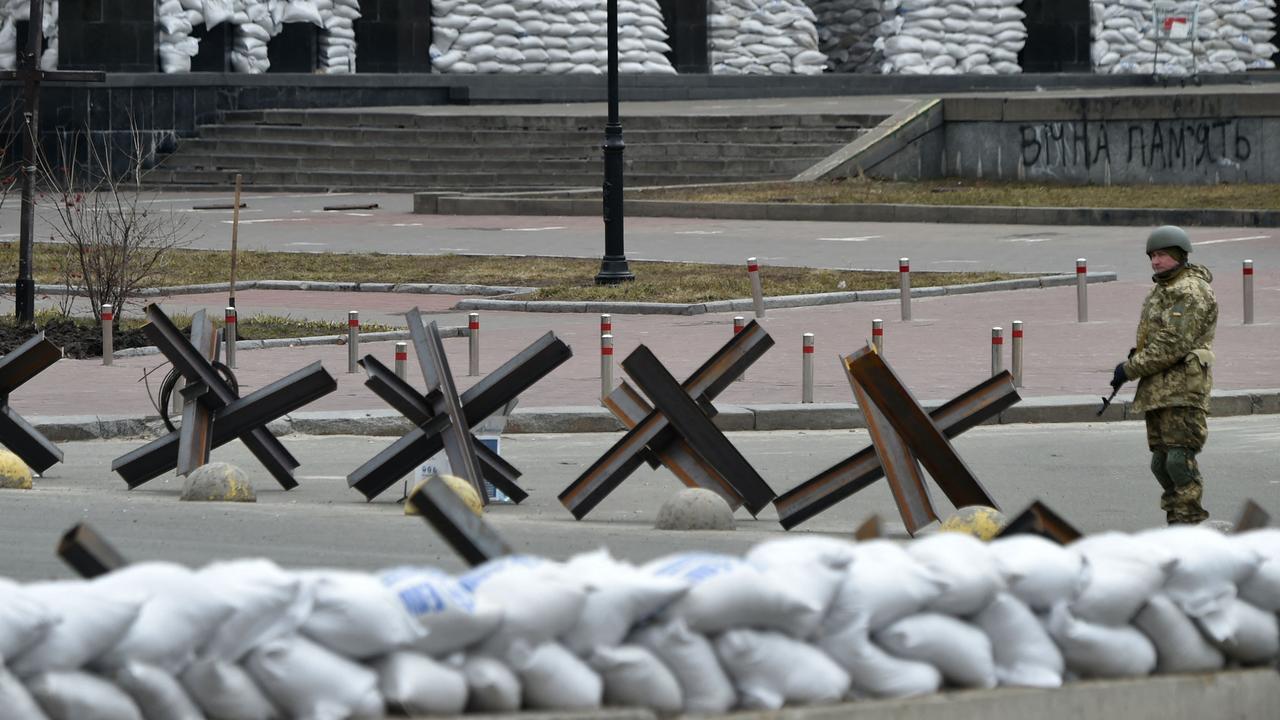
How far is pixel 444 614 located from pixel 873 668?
40.0 inches

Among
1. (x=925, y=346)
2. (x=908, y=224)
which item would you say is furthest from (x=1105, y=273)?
(x=908, y=224)

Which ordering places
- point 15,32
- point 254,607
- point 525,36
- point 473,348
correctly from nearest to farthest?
point 254,607 → point 473,348 → point 15,32 → point 525,36

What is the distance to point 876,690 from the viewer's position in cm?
473

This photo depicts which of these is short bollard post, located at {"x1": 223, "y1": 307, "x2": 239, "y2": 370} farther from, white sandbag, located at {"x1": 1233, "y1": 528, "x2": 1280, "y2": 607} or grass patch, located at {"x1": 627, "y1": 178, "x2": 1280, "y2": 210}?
grass patch, located at {"x1": 627, "y1": 178, "x2": 1280, "y2": 210}

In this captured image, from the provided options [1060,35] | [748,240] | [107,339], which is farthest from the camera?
[1060,35]

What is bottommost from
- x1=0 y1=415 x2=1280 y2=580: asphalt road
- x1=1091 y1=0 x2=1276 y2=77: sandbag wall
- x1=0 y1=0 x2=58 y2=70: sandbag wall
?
x1=0 y1=415 x2=1280 y2=580: asphalt road

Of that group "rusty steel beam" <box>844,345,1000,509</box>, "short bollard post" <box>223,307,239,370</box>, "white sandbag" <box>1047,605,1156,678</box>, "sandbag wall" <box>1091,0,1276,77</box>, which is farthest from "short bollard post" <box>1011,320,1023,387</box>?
"sandbag wall" <box>1091,0,1276,77</box>

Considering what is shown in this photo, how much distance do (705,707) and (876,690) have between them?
44 centimetres

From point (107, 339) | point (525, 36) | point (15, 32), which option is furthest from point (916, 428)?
point (525, 36)

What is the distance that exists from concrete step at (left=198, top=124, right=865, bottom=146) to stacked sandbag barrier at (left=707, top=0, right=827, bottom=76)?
1129 cm

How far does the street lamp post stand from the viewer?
21.2m

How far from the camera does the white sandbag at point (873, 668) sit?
4.68 m

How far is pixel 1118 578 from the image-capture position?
4.96 meters

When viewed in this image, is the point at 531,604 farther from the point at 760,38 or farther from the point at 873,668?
the point at 760,38
